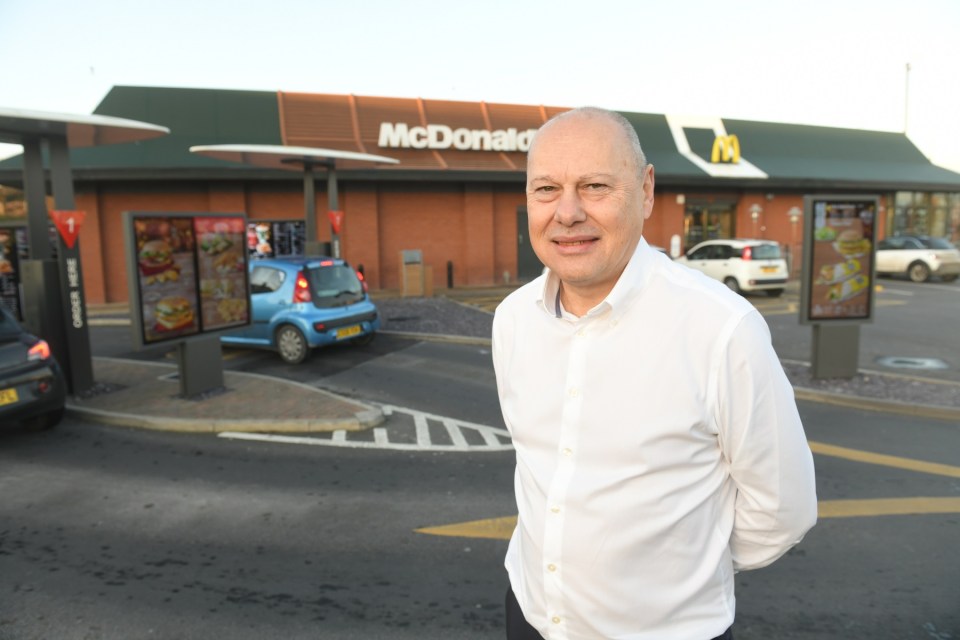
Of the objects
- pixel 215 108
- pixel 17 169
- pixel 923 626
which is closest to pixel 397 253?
pixel 215 108

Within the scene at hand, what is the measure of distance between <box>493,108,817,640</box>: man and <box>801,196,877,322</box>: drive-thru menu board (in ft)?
28.2

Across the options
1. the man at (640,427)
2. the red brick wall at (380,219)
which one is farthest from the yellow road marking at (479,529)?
the red brick wall at (380,219)

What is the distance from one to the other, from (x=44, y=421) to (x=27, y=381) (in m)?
0.77

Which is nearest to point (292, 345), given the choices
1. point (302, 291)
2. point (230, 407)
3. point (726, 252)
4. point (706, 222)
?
point (302, 291)

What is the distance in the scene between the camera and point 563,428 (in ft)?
5.88

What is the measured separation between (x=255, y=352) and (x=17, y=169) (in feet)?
41.1

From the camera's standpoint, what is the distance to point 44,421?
25.3 ft

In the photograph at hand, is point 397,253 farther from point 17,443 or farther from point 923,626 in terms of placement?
point 923,626

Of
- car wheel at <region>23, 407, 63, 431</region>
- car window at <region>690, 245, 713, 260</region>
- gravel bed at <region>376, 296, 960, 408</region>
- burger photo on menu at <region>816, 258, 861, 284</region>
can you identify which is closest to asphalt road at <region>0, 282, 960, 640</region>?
car wheel at <region>23, 407, 63, 431</region>

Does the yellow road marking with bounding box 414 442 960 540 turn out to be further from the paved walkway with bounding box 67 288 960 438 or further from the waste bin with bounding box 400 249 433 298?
the waste bin with bounding box 400 249 433 298

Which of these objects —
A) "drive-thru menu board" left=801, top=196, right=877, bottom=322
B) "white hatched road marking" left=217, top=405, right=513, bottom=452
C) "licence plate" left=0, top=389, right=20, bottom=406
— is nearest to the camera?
"licence plate" left=0, top=389, right=20, bottom=406

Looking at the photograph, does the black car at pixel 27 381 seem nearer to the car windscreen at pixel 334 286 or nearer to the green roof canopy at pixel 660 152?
the car windscreen at pixel 334 286

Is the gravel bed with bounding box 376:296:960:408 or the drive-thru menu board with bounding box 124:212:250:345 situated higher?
the drive-thru menu board with bounding box 124:212:250:345

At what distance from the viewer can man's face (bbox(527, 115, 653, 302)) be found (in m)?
1.71
